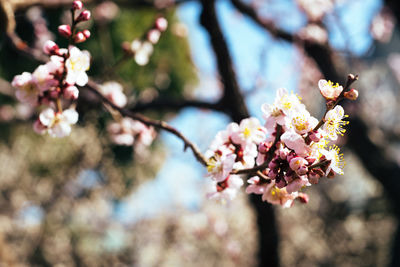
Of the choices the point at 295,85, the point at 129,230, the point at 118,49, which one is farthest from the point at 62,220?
the point at 295,85

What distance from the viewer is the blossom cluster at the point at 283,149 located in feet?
2.42

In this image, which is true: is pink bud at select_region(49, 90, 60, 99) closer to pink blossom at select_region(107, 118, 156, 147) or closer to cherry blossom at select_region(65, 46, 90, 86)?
cherry blossom at select_region(65, 46, 90, 86)

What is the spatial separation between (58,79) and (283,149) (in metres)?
0.74

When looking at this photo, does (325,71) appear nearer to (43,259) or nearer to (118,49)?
(118,49)

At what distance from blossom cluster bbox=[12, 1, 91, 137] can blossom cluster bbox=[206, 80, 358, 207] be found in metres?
0.49

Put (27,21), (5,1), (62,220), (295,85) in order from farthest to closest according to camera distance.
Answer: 1. (62,220)
2. (295,85)
3. (27,21)
4. (5,1)

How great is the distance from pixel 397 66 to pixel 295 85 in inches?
140

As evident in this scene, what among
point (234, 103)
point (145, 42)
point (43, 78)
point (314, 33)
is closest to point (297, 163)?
point (43, 78)

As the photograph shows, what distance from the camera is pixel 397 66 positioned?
290 inches

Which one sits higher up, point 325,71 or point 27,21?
point 325,71

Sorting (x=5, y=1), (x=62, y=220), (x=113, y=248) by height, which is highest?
(x=5, y=1)

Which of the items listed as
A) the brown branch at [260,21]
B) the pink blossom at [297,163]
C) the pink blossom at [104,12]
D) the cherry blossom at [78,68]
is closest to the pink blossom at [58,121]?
the cherry blossom at [78,68]

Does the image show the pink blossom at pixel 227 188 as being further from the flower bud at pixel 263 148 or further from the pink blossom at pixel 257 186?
the flower bud at pixel 263 148

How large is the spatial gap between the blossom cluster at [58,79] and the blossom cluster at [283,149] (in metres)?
0.49
